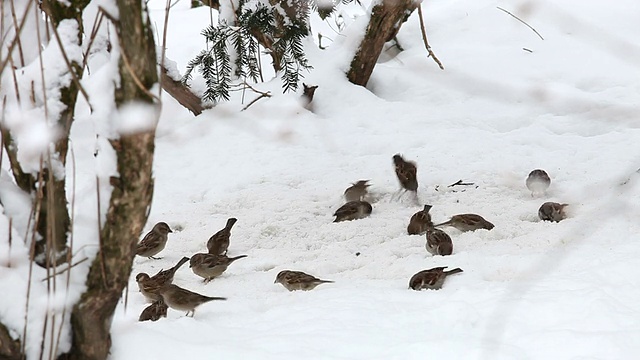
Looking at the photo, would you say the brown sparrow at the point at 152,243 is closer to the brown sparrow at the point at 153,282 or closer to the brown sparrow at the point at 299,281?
the brown sparrow at the point at 153,282

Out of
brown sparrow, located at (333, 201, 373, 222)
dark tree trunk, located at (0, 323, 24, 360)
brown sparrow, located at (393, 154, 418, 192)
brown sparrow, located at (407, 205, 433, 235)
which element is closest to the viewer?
dark tree trunk, located at (0, 323, 24, 360)

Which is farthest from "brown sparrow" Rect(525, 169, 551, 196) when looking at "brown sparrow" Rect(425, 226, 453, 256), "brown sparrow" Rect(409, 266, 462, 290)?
"brown sparrow" Rect(409, 266, 462, 290)

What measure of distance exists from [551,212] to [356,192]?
1240 millimetres

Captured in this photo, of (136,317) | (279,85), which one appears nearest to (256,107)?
(279,85)

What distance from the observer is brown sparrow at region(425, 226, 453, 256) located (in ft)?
13.9

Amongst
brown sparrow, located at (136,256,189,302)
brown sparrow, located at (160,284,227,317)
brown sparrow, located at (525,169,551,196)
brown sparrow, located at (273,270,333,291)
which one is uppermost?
brown sparrow, located at (136,256,189,302)

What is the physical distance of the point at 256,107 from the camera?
6.30 m

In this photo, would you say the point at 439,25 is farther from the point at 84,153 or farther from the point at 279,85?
the point at 84,153

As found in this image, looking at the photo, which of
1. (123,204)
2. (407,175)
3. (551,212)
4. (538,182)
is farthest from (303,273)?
(123,204)

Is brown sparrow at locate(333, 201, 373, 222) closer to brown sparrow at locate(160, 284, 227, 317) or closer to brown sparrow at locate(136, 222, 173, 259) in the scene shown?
brown sparrow at locate(136, 222, 173, 259)

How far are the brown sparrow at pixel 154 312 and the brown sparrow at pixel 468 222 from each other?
175cm

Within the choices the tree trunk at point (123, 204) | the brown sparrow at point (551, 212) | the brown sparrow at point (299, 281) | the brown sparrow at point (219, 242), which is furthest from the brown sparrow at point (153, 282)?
the brown sparrow at point (551, 212)

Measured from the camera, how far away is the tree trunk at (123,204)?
188cm

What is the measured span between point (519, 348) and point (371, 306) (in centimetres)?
73
